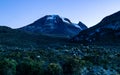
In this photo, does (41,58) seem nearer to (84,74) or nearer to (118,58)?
(84,74)

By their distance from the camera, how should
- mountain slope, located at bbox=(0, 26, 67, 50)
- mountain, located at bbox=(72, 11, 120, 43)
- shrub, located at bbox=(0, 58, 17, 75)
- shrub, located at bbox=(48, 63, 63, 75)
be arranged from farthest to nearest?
mountain, located at bbox=(72, 11, 120, 43) < mountain slope, located at bbox=(0, 26, 67, 50) < shrub, located at bbox=(48, 63, 63, 75) < shrub, located at bbox=(0, 58, 17, 75)

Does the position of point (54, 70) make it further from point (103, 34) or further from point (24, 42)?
point (103, 34)

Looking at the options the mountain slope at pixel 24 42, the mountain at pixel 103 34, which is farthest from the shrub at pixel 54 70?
the mountain at pixel 103 34

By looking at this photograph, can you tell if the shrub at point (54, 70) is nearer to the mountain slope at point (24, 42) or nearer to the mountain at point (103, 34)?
the mountain slope at point (24, 42)

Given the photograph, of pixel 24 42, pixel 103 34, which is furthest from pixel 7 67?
pixel 103 34

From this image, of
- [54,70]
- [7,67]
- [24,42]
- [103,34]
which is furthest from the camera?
[103,34]

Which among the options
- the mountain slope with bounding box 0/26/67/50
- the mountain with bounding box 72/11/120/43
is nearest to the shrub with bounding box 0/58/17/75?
the mountain slope with bounding box 0/26/67/50

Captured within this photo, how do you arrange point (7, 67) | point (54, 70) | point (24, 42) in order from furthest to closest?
point (24, 42), point (54, 70), point (7, 67)

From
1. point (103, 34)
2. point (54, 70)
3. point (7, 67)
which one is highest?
point (103, 34)

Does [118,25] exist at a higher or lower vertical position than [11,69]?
higher

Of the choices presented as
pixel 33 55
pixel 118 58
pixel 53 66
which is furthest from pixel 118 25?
pixel 53 66

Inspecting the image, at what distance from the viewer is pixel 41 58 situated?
59344 mm

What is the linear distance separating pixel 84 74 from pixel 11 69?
12863 mm

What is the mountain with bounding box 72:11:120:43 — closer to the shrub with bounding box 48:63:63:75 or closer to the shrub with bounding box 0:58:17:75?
the shrub with bounding box 48:63:63:75
